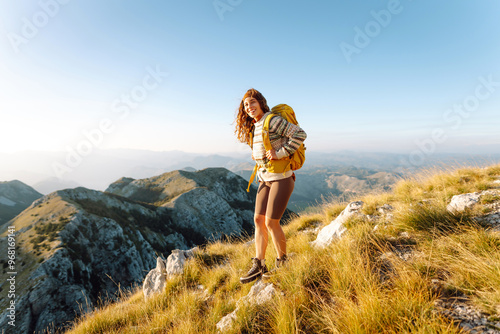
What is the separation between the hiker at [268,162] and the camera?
302 cm

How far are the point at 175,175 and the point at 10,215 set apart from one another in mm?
103065

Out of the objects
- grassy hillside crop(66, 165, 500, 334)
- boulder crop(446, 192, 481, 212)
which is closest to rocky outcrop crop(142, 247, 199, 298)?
grassy hillside crop(66, 165, 500, 334)

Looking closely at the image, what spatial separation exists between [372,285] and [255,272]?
6.11 feet

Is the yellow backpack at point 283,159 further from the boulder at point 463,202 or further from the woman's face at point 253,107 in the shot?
the boulder at point 463,202

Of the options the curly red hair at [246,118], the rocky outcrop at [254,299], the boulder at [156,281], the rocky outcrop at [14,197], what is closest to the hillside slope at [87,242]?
the boulder at [156,281]

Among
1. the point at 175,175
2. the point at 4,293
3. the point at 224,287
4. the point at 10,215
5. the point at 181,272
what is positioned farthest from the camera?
the point at 10,215

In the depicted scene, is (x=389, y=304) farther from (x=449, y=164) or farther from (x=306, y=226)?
(x=449, y=164)

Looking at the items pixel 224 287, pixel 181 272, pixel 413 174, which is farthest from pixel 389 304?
pixel 413 174

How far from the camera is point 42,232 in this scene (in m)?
38.0

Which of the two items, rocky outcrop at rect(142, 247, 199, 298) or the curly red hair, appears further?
rocky outcrop at rect(142, 247, 199, 298)

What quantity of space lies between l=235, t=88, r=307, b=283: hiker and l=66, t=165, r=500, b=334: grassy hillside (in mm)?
480

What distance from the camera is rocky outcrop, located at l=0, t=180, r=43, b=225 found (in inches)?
4718

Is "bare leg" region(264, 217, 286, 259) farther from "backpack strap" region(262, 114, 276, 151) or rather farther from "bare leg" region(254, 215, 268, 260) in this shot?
"backpack strap" region(262, 114, 276, 151)

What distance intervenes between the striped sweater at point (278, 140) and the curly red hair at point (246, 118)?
1.13 ft
